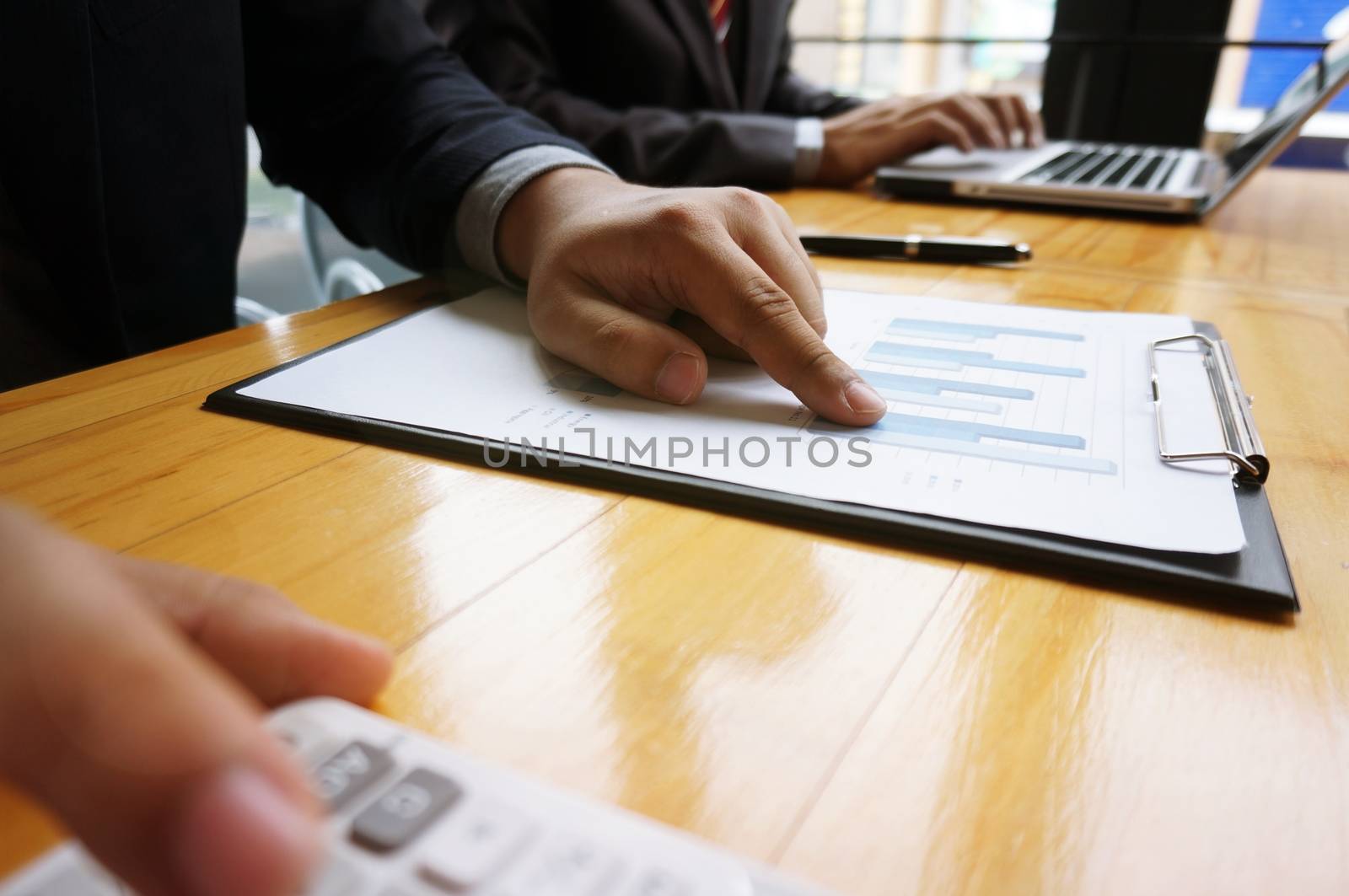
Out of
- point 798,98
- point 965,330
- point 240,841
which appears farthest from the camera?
point 798,98

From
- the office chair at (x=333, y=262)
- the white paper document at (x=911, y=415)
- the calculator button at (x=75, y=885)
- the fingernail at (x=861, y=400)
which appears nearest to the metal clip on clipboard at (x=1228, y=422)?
the white paper document at (x=911, y=415)

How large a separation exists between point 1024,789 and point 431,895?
13 centimetres

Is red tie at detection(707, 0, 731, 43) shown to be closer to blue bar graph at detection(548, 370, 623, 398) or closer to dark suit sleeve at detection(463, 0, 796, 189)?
dark suit sleeve at detection(463, 0, 796, 189)

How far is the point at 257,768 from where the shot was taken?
130mm

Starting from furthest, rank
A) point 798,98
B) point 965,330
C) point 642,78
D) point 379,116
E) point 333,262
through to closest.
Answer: point 798,98, point 333,262, point 642,78, point 379,116, point 965,330

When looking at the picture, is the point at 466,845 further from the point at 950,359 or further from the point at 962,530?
the point at 950,359

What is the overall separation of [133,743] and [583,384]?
0.30 m

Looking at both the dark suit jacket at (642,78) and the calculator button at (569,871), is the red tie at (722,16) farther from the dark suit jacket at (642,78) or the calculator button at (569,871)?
the calculator button at (569,871)

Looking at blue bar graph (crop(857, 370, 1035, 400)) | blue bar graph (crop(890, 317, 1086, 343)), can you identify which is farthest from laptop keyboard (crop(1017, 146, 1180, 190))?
blue bar graph (crop(857, 370, 1035, 400))

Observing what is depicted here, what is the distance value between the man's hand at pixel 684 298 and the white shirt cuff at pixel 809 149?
19.3 inches

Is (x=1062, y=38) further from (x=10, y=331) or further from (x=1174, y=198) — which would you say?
(x=10, y=331)

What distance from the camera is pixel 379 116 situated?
2.06ft

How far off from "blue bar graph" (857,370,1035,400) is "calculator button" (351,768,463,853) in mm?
293

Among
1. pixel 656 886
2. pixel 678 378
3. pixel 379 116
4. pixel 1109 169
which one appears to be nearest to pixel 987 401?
pixel 678 378
